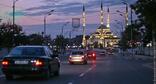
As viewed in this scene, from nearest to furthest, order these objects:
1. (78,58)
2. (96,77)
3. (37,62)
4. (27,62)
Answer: (27,62), (37,62), (96,77), (78,58)

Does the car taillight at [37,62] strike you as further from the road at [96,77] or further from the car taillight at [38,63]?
the road at [96,77]

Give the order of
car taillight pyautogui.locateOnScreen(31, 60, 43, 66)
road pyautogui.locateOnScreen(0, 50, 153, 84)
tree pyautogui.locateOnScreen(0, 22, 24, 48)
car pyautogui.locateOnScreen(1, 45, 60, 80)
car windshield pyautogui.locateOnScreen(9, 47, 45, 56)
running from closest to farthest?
1. road pyautogui.locateOnScreen(0, 50, 153, 84)
2. car pyautogui.locateOnScreen(1, 45, 60, 80)
3. car taillight pyautogui.locateOnScreen(31, 60, 43, 66)
4. car windshield pyautogui.locateOnScreen(9, 47, 45, 56)
5. tree pyautogui.locateOnScreen(0, 22, 24, 48)

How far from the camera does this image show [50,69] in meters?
25.0

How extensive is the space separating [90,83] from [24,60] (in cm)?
328

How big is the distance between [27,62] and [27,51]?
1312mm

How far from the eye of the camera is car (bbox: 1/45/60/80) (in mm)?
23062

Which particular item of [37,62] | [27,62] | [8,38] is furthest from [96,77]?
[8,38]

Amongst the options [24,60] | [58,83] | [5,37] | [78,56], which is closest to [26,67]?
[24,60]

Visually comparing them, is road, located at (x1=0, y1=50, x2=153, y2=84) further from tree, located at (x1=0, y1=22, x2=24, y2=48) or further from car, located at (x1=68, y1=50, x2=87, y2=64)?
tree, located at (x1=0, y1=22, x2=24, y2=48)

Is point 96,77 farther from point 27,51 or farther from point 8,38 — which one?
point 8,38

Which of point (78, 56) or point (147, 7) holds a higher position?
point (147, 7)

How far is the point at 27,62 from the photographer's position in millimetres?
23125

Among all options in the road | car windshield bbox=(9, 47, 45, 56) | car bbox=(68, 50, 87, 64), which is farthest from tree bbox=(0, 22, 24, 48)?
car windshield bbox=(9, 47, 45, 56)

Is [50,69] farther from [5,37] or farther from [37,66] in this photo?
[5,37]
